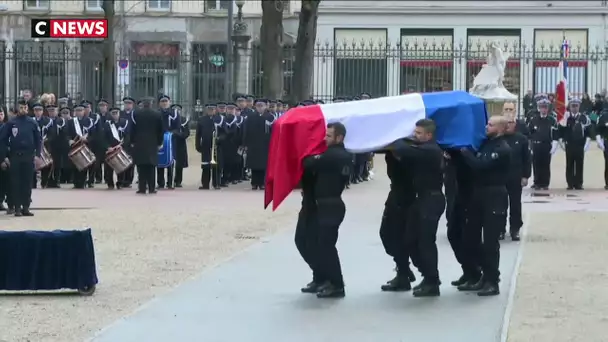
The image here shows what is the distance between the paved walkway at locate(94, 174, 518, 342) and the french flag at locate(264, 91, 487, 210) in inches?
42.5

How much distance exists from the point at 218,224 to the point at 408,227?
7.04 meters

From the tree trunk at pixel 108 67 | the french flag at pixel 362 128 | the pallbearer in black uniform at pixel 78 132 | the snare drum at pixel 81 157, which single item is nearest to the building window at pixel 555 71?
the tree trunk at pixel 108 67

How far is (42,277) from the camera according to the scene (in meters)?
12.1

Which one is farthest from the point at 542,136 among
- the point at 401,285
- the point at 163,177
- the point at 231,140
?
the point at 401,285

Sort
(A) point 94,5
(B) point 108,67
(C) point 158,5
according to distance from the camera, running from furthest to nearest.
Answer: (A) point 94,5 < (C) point 158,5 < (B) point 108,67

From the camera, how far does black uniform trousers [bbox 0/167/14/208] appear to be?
65.4ft

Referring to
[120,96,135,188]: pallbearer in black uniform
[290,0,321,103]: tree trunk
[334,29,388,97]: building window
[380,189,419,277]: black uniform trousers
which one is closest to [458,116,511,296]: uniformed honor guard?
[380,189,419,277]: black uniform trousers

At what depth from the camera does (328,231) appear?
1173 centimetres

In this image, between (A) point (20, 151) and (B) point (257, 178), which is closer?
(A) point (20, 151)

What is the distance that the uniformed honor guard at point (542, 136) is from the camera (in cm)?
2378

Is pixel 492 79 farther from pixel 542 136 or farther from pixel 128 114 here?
pixel 128 114

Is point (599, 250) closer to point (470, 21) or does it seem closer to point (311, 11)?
point (311, 11)

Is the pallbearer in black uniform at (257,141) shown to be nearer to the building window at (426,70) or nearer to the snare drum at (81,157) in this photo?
the snare drum at (81,157)

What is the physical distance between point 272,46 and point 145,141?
11.1m
